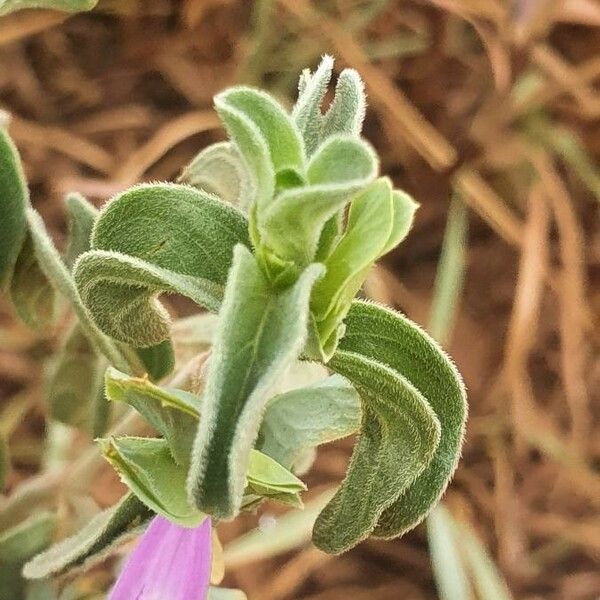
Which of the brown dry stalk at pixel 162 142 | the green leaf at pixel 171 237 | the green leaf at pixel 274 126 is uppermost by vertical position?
the green leaf at pixel 274 126

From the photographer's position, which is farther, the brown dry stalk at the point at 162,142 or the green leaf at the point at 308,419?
the brown dry stalk at the point at 162,142

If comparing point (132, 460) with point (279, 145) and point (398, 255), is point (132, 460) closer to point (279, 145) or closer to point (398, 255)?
point (279, 145)

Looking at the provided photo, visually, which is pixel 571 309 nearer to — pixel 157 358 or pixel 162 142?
pixel 162 142

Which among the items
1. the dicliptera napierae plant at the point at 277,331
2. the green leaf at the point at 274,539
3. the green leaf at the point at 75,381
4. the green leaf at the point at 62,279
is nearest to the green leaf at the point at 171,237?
the dicliptera napierae plant at the point at 277,331

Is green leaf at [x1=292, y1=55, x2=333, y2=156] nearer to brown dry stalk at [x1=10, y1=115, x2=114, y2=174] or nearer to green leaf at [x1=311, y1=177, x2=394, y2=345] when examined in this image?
green leaf at [x1=311, y1=177, x2=394, y2=345]

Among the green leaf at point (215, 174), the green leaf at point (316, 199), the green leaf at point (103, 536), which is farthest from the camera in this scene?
the green leaf at point (215, 174)

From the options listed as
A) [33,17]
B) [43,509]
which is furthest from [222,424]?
[33,17]

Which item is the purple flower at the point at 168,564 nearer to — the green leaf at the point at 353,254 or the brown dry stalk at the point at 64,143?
the green leaf at the point at 353,254

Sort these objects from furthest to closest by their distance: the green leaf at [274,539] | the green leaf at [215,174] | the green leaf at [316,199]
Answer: the green leaf at [274,539], the green leaf at [215,174], the green leaf at [316,199]
